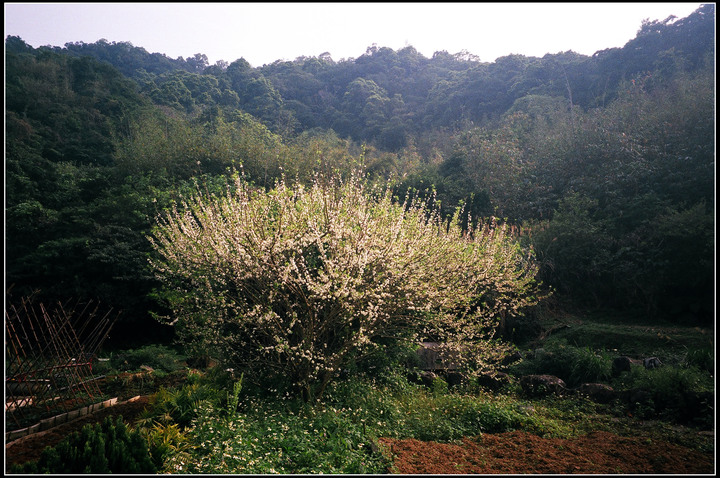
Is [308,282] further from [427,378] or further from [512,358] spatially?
[512,358]

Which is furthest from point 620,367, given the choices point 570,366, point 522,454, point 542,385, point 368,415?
point 368,415

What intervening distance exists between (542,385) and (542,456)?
372 cm

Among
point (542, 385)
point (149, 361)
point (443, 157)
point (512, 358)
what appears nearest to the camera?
point (542, 385)

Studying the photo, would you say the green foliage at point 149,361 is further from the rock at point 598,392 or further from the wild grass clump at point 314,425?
the rock at point 598,392

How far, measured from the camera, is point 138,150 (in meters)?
18.5

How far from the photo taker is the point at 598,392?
8.21 m

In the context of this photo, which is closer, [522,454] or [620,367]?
[522,454]

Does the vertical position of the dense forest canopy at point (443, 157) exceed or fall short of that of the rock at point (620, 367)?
it exceeds it

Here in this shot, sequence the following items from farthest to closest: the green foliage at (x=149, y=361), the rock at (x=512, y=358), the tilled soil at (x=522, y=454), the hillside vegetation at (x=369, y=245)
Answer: the rock at (x=512, y=358) < the green foliage at (x=149, y=361) < the hillside vegetation at (x=369, y=245) < the tilled soil at (x=522, y=454)

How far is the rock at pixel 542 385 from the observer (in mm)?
8547

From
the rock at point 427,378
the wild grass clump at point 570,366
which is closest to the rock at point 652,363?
the wild grass clump at point 570,366

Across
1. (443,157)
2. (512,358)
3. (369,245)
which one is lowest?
(512,358)

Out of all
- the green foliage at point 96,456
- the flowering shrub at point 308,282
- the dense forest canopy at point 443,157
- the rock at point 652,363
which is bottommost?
the rock at point 652,363

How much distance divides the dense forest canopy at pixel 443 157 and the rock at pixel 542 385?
567 centimetres
